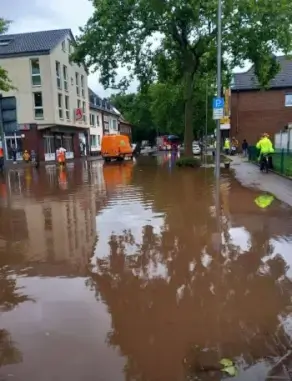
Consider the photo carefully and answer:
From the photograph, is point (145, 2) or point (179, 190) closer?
point (179, 190)

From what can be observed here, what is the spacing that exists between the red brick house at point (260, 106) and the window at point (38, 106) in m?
19.2

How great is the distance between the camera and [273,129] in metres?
40.2

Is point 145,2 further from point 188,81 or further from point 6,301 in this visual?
point 6,301

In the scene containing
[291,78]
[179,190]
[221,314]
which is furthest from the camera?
[291,78]

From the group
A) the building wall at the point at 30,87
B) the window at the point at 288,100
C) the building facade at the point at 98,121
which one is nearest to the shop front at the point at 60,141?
the building wall at the point at 30,87

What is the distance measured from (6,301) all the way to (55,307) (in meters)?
0.67

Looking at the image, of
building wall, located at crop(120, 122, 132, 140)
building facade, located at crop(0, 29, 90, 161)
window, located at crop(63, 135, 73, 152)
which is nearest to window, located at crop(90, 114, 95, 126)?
window, located at crop(63, 135, 73, 152)

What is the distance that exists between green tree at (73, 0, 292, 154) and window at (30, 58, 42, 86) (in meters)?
16.0

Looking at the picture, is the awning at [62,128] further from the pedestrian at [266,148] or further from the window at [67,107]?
the pedestrian at [266,148]

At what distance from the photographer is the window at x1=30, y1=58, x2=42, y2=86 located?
40.1m

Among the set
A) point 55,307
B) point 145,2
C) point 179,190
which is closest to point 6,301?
point 55,307

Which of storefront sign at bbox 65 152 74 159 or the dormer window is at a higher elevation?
the dormer window

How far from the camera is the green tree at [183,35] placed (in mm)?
21109

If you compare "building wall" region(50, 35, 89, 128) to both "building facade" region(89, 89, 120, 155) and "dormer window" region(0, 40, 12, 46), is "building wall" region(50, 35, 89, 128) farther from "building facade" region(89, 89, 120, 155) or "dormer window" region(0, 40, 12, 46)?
"dormer window" region(0, 40, 12, 46)
